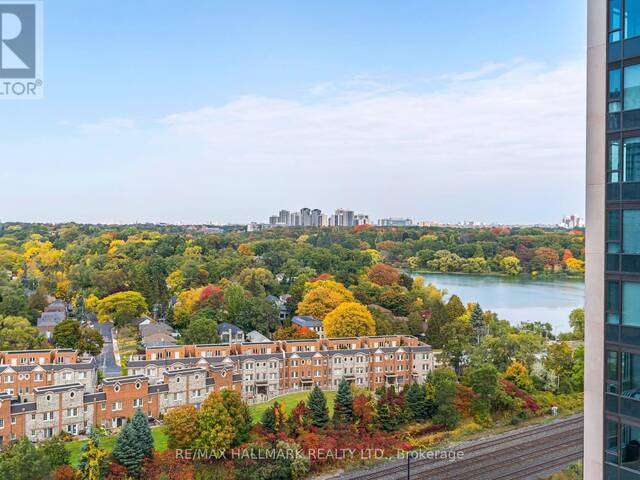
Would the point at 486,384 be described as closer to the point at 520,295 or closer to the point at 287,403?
the point at 287,403

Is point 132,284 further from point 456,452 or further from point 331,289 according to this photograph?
point 456,452

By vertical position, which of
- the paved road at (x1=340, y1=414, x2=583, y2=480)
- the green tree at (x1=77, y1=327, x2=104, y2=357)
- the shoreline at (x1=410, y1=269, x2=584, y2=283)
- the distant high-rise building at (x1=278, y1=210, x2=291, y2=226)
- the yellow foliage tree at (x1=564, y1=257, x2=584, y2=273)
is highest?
the distant high-rise building at (x1=278, y1=210, x2=291, y2=226)

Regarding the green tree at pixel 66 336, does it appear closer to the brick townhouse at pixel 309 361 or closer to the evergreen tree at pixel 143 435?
the brick townhouse at pixel 309 361

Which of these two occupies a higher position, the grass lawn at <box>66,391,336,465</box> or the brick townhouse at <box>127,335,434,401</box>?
the brick townhouse at <box>127,335,434,401</box>

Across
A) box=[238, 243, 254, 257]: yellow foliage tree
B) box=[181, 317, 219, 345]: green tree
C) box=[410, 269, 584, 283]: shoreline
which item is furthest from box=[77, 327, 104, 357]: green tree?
box=[410, 269, 584, 283]: shoreline

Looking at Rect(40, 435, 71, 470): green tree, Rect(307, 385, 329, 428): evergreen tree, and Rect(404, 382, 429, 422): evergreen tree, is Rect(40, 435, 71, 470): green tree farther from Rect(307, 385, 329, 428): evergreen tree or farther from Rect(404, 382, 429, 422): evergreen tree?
Rect(404, 382, 429, 422): evergreen tree

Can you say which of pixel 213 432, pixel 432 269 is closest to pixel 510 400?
pixel 213 432

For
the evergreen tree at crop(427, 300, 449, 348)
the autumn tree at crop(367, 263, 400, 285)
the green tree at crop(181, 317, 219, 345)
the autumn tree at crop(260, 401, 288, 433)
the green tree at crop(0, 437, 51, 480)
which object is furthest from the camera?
the autumn tree at crop(367, 263, 400, 285)

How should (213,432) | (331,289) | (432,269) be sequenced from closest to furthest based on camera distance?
(213,432)
(331,289)
(432,269)
